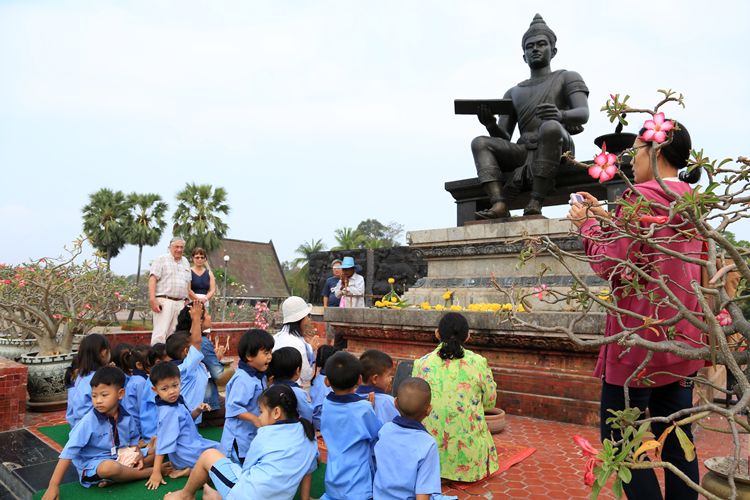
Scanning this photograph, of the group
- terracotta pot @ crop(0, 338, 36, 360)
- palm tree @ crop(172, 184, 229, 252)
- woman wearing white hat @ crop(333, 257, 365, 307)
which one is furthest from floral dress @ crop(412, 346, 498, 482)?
palm tree @ crop(172, 184, 229, 252)

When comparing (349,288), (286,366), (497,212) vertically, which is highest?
(497,212)

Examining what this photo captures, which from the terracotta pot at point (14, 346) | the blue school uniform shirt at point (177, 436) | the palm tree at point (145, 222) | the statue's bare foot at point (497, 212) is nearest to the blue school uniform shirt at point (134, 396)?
the blue school uniform shirt at point (177, 436)

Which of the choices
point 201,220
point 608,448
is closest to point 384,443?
point 608,448

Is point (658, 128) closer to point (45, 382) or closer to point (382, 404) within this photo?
point (382, 404)

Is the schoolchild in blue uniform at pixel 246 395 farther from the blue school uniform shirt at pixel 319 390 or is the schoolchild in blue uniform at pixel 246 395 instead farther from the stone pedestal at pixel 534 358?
the stone pedestal at pixel 534 358

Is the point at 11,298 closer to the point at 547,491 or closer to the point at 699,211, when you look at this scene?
the point at 547,491

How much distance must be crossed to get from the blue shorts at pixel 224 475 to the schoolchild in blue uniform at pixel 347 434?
50cm

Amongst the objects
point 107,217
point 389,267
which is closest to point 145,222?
point 107,217

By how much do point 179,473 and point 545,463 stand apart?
256 cm

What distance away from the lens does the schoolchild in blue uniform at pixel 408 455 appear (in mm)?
2619

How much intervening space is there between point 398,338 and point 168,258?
2780mm

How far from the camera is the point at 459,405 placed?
11.6ft

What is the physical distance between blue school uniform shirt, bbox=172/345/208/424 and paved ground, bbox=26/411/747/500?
1.28 meters

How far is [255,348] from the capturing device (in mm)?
3662
